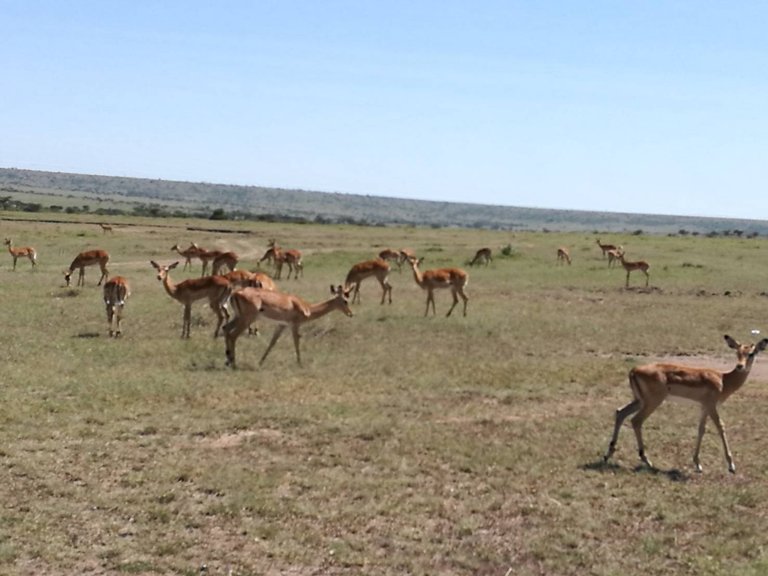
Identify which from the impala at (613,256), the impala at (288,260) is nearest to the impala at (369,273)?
the impala at (288,260)

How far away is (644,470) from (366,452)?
9.95ft

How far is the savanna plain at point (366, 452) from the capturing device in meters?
7.22

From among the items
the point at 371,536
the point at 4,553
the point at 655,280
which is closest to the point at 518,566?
the point at 371,536

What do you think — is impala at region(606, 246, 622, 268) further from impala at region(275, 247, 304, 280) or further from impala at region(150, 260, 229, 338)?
impala at region(150, 260, 229, 338)

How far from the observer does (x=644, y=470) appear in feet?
31.3

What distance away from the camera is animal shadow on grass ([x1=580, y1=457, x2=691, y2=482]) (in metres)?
9.37

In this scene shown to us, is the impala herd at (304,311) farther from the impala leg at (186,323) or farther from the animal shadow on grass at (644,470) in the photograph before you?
→ the animal shadow on grass at (644,470)

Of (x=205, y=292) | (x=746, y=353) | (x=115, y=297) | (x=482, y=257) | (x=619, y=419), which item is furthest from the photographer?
(x=482, y=257)

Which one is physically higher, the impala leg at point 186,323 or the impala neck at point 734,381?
the impala neck at point 734,381

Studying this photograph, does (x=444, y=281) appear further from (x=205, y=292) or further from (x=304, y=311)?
(x=304, y=311)

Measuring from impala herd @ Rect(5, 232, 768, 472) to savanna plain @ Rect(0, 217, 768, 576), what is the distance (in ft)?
1.48

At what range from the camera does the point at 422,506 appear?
8227mm

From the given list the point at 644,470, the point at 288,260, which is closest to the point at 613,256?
the point at 288,260

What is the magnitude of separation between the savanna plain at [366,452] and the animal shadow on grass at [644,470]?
0.12ft
